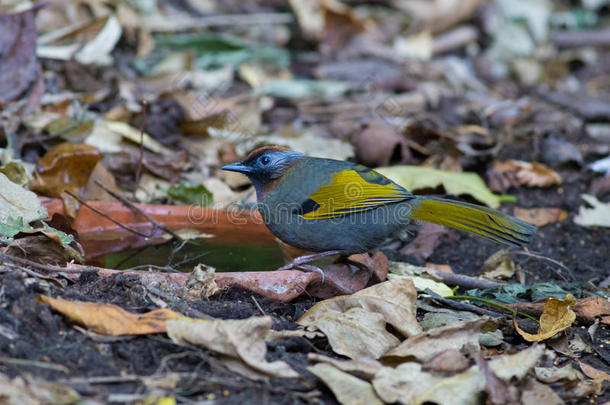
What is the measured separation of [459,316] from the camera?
3648mm

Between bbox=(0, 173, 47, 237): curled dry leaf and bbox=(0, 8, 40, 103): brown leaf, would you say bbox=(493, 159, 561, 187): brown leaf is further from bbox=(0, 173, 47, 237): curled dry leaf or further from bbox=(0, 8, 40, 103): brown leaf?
bbox=(0, 8, 40, 103): brown leaf

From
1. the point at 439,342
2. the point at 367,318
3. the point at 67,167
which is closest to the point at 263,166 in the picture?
the point at 67,167

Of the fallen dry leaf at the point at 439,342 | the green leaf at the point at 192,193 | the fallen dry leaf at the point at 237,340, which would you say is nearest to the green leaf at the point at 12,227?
the fallen dry leaf at the point at 237,340

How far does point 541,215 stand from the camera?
18.3 feet

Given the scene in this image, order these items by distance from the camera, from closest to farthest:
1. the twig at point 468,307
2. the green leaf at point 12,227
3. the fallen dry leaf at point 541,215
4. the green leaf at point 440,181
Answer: the green leaf at point 12,227 < the twig at point 468,307 < the green leaf at point 440,181 < the fallen dry leaf at point 541,215

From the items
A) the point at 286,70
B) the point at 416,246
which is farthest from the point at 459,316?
the point at 286,70

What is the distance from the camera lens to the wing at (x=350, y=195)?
4.21 m

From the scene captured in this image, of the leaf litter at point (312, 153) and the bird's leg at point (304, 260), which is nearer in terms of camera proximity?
the leaf litter at point (312, 153)

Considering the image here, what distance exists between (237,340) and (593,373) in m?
1.74

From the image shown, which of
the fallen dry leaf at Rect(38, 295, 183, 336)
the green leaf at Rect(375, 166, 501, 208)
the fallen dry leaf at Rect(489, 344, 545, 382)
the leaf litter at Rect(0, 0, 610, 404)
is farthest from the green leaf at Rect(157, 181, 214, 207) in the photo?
the fallen dry leaf at Rect(489, 344, 545, 382)

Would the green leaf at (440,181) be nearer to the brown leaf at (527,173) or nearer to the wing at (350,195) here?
the brown leaf at (527,173)

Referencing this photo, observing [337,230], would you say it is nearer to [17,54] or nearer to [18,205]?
[18,205]

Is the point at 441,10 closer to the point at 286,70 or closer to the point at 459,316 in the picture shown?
the point at 286,70

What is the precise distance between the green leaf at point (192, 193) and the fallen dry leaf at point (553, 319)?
8.14 ft
